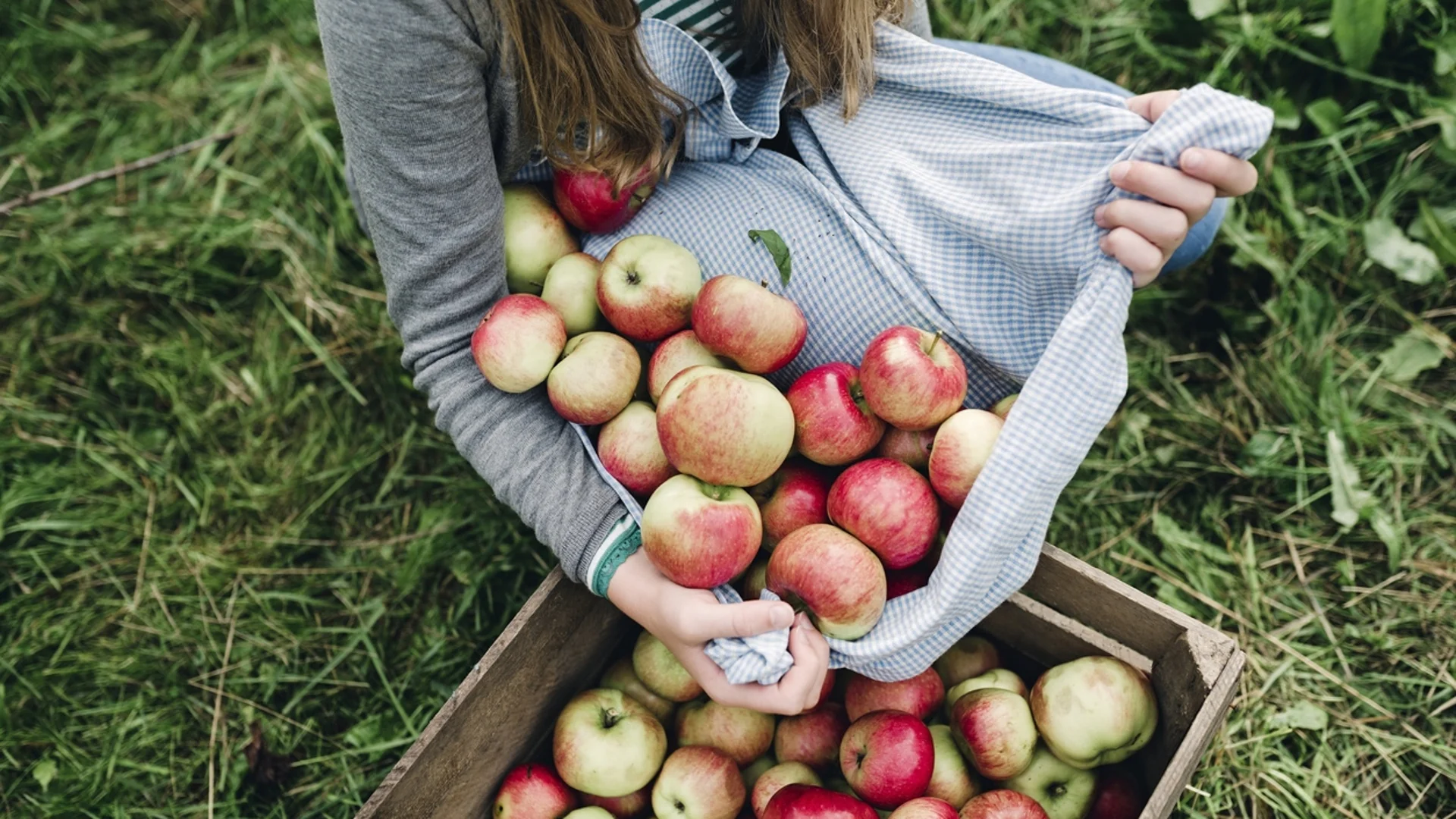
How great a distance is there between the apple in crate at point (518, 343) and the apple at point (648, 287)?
10 cm

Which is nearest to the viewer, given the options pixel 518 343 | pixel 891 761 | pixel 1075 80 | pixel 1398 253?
pixel 891 761

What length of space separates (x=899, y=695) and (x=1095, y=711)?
0.28 meters

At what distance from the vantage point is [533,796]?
1.52 metres

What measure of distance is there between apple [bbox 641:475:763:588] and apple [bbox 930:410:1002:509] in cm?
27

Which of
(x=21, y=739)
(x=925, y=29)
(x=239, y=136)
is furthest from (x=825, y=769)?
(x=239, y=136)

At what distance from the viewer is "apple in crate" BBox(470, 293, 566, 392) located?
4.83 feet

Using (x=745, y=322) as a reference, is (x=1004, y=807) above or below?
below

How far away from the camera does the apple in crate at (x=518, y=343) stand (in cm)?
147

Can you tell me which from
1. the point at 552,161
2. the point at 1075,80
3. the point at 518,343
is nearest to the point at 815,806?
the point at 518,343

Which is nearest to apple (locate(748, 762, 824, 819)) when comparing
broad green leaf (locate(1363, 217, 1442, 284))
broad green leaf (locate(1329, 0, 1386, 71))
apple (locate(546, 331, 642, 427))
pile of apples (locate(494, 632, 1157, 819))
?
pile of apples (locate(494, 632, 1157, 819))

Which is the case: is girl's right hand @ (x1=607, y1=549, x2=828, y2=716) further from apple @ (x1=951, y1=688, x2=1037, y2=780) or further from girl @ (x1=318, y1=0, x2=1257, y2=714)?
apple @ (x1=951, y1=688, x2=1037, y2=780)

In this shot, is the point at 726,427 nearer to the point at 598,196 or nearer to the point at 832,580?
the point at 832,580

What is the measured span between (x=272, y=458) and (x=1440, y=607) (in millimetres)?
2521

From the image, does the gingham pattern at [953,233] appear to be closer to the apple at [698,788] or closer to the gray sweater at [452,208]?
the gray sweater at [452,208]
